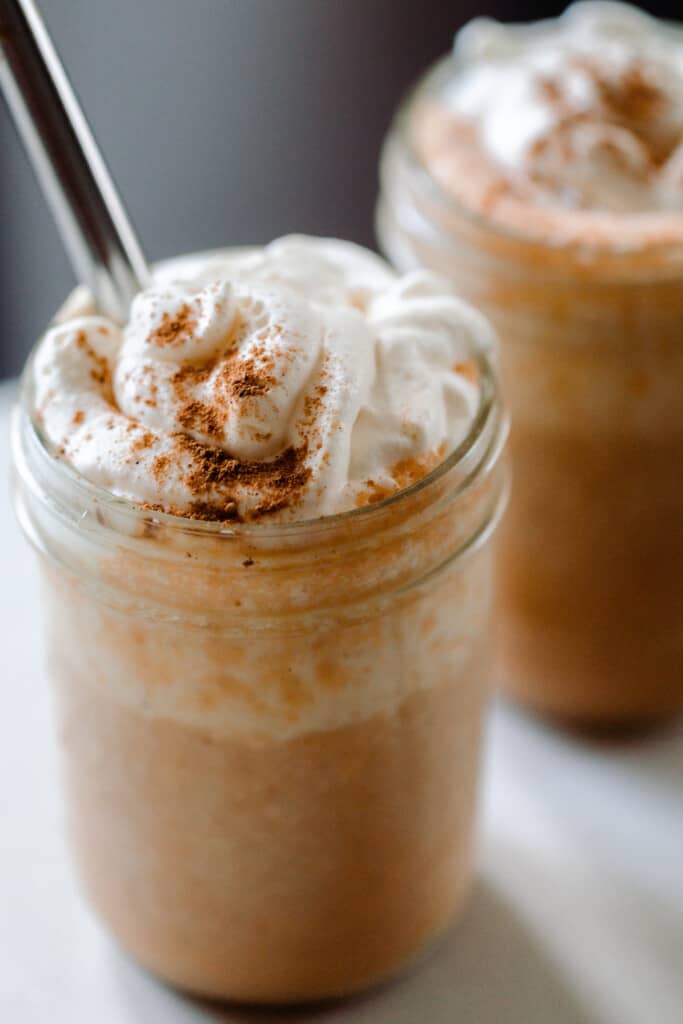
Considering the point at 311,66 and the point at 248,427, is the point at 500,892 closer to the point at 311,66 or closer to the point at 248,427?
the point at 248,427

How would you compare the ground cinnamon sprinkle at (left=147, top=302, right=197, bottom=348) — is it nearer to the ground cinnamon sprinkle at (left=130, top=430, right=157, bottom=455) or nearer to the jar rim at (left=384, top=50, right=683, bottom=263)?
the ground cinnamon sprinkle at (left=130, top=430, right=157, bottom=455)

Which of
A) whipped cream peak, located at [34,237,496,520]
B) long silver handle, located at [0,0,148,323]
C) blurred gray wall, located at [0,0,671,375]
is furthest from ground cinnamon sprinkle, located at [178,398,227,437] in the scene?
blurred gray wall, located at [0,0,671,375]

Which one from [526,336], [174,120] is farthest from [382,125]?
[526,336]

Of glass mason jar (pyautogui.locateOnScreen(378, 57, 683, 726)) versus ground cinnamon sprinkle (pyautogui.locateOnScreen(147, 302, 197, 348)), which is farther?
glass mason jar (pyautogui.locateOnScreen(378, 57, 683, 726))

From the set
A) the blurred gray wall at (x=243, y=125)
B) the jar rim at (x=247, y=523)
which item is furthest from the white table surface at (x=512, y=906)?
the blurred gray wall at (x=243, y=125)

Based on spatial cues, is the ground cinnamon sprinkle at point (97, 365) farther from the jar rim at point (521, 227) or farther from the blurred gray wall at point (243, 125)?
the blurred gray wall at point (243, 125)

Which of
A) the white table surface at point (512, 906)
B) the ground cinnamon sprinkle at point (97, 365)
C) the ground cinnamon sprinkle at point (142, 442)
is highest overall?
the ground cinnamon sprinkle at point (97, 365)
